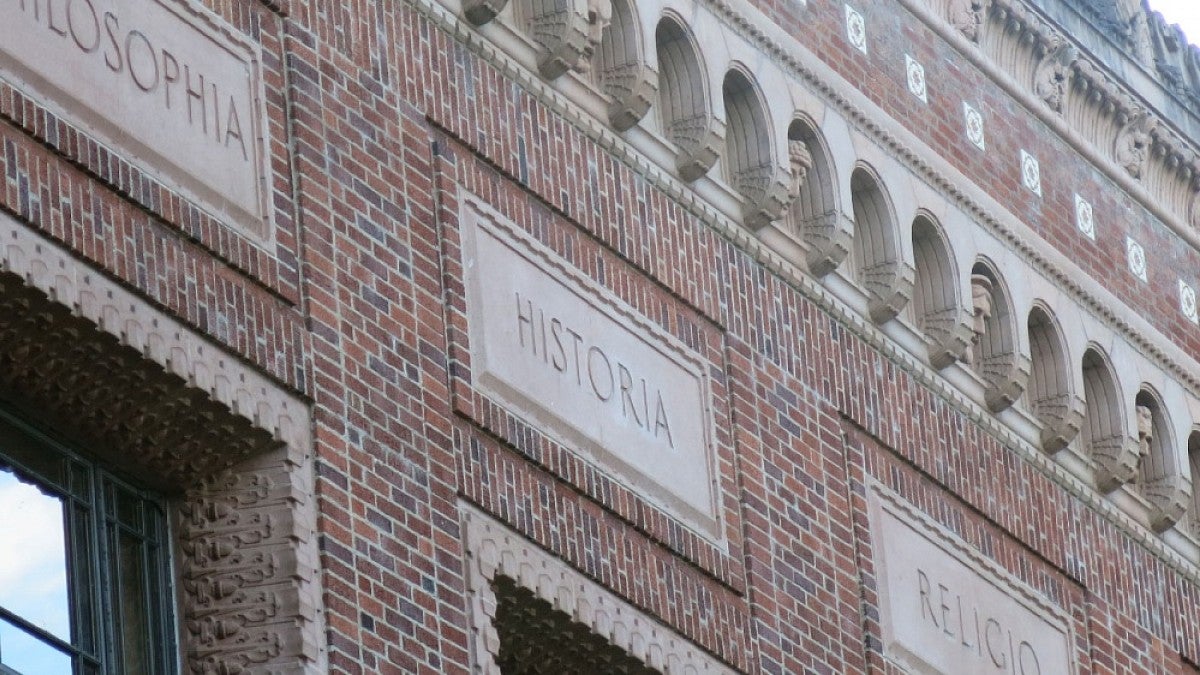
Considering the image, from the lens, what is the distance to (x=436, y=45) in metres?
16.7

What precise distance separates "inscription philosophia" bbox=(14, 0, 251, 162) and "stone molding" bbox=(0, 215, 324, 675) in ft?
3.26

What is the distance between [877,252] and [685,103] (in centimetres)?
200

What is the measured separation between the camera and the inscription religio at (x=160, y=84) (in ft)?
46.1

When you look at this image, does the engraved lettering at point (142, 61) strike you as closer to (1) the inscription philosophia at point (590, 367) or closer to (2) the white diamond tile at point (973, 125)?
(1) the inscription philosophia at point (590, 367)

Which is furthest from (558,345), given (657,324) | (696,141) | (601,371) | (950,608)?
(950,608)

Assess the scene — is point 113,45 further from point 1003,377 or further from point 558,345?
point 1003,377

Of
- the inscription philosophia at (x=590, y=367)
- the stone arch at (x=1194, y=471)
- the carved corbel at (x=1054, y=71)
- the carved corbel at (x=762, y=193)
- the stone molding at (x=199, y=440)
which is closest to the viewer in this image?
the stone molding at (x=199, y=440)

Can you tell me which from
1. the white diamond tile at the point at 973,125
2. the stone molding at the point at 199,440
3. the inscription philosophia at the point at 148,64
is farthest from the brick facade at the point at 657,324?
the inscription philosophia at the point at 148,64

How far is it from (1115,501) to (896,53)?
126 inches

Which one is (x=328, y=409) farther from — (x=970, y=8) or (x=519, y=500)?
(x=970, y=8)

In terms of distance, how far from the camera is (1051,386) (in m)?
21.3

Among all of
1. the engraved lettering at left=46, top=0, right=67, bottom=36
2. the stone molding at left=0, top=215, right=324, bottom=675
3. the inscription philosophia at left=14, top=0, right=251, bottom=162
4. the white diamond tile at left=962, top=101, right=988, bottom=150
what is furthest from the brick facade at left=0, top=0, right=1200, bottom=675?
the engraved lettering at left=46, top=0, right=67, bottom=36

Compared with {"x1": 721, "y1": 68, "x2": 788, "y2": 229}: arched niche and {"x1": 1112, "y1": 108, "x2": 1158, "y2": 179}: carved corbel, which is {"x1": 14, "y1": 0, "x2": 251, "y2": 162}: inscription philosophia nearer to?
{"x1": 721, "y1": 68, "x2": 788, "y2": 229}: arched niche

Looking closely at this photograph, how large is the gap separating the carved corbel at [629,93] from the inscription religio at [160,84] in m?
3.02
